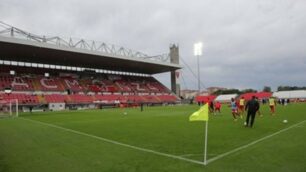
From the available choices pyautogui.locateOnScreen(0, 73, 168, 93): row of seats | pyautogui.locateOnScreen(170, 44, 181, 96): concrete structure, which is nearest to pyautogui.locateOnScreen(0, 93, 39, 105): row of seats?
pyautogui.locateOnScreen(0, 73, 168, 93): row of seats

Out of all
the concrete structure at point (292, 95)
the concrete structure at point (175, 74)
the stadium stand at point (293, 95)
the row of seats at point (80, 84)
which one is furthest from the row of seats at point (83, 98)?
the stadium stand at point (293, 95)

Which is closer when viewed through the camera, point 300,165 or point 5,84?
point 300,165

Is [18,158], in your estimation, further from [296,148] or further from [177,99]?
[177,99]

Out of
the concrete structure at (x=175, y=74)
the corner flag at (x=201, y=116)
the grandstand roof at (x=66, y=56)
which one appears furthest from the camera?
the concrete structure at (x=175, y=74)

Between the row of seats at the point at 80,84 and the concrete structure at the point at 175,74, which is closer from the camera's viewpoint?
the row of seats at the point at 80,84

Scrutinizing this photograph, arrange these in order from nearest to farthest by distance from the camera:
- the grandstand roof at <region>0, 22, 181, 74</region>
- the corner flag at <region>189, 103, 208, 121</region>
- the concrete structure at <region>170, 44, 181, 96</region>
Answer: the corner flag at <region>189, 103, 208, 121</region> < the grandstand roof at <region>0, 22, 181, 74</region> < the concrete structure at <region>170, 44, 181, 96</region>

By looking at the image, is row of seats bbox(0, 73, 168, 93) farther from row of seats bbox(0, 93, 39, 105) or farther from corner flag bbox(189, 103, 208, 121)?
corner flag bbox(189, 103, 208, 121)

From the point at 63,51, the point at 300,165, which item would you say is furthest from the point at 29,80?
the point at 300,165

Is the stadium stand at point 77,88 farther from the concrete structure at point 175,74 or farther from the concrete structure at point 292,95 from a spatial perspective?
the concrete structure at point 292,95

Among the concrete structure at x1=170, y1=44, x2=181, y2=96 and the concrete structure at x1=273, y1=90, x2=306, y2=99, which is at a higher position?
the concrete structure at x1=170, y1=44, x2=181, y2=96

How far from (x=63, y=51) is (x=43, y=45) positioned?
528 cm

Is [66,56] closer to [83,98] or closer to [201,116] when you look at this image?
[83,98]

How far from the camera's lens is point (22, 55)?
213 ft

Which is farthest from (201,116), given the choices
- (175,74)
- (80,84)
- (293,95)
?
(293,95)
